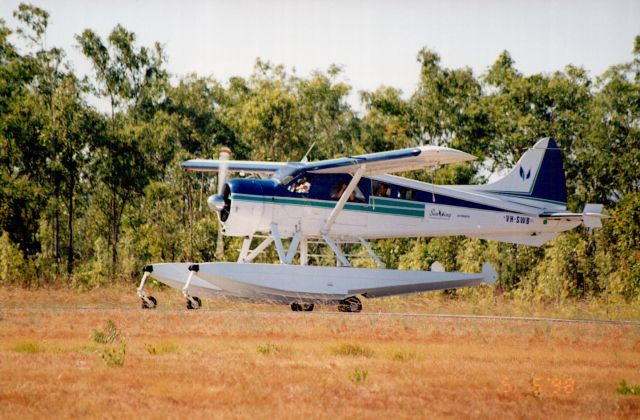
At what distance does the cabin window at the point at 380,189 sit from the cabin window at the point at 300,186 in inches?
65.3

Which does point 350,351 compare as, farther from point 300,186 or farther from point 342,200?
point 300,186

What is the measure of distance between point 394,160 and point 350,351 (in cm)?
766

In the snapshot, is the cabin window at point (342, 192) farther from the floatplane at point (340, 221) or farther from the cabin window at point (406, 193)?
the cabin window at point (406, 193)

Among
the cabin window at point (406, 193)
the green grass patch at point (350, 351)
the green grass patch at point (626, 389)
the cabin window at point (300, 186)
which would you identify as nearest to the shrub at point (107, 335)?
the green grass patch at point (350, 351)

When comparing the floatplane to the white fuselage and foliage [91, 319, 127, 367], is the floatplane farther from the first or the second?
foliage [91, 319, 127, 367]

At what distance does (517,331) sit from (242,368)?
6.75 m

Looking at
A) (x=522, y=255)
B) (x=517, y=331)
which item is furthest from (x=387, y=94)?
(x=517, y=331)

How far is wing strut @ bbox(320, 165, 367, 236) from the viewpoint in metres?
20.6

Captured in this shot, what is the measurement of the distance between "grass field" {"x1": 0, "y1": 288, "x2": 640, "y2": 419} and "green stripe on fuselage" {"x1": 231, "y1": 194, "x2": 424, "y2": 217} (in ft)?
10.0

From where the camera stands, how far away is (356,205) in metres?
21.5

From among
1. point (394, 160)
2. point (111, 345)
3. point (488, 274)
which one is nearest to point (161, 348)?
point (111, 345)

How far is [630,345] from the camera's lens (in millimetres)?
14977

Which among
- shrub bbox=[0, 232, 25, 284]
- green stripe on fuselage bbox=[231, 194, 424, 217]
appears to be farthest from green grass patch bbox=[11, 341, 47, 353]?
shrub bbox=[0, 232, 25, 284]

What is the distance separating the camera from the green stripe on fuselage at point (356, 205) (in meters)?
20.4
